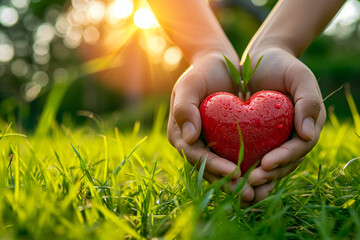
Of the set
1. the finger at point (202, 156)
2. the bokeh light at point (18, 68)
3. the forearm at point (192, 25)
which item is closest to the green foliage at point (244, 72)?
the forearm at point (192, 25)

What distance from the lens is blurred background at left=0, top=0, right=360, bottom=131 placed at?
9560 millimetres

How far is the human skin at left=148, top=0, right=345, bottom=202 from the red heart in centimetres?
4

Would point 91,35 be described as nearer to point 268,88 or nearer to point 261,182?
point 268,88

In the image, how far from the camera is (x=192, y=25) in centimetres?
158

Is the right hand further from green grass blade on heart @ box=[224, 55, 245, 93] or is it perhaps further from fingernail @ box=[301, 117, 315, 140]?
fingernail @ box=[301, 117, 315, 140]

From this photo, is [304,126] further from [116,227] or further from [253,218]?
[116,227]

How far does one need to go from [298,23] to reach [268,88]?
352 mm

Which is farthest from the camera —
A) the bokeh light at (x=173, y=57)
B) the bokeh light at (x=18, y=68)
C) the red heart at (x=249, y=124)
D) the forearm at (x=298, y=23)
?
the bokeh light at (x=18, y=68)

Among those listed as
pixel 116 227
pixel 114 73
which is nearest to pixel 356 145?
pixel 116 227

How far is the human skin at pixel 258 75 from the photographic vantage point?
110 cm

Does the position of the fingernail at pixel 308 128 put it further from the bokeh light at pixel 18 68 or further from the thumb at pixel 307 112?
the bokeh light at pixel 18 68

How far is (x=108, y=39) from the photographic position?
20.9m

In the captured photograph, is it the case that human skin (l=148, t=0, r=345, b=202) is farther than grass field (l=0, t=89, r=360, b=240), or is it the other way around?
human skin (l=148, t=0, r=345, b=202)

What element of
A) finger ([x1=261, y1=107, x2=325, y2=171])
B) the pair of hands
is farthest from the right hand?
finger ([x1=261, y1=107, x2=325, y2=171])
